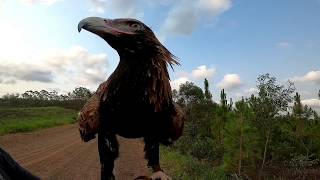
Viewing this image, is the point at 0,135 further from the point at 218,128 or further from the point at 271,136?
the point at 271,136

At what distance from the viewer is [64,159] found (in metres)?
20.5

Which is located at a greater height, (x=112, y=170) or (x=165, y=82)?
(x=165, y=82)

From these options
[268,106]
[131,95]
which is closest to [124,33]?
[131,95]

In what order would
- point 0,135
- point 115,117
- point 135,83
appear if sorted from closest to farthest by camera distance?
point 135,83, point 115,117, point 0,135

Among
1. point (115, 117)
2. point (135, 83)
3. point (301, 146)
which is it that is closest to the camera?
point (135, 83)

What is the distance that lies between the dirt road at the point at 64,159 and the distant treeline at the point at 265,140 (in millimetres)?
3092

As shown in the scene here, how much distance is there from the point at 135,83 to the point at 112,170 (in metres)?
0.54

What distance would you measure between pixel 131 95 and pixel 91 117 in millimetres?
385

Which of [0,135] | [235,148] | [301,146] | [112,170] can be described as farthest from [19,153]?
[112,170]

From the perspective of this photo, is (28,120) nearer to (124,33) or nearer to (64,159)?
(64,159)

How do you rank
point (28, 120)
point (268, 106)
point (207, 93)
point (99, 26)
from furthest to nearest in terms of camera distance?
point (28, 120) → point (207, 93) → point (268, 106) → point (99, 26)

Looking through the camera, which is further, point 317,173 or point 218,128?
point 218,128

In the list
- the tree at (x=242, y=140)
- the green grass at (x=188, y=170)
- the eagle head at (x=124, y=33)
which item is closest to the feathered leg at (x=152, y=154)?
the eagle head at (x=124, y=33)

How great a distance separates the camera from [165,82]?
251 cm
